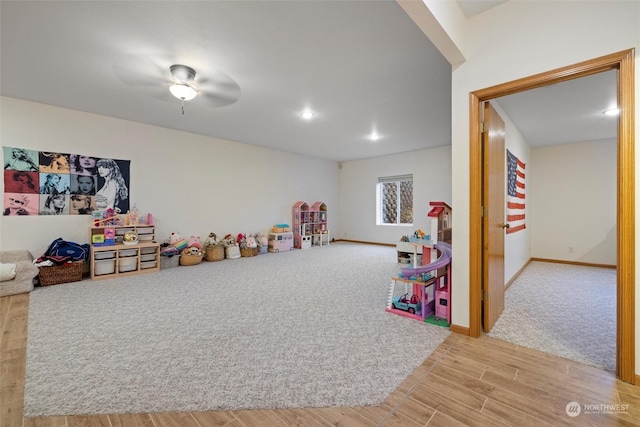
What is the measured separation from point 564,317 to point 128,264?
5.43m

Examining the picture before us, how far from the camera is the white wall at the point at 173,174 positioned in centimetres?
356

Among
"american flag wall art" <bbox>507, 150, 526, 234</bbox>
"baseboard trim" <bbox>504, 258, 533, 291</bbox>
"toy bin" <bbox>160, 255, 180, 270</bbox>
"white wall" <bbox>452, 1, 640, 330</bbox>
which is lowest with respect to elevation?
"baseboard trim" <bbox>504, 258, 533, 291</bbox>

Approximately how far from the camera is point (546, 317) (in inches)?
96.0

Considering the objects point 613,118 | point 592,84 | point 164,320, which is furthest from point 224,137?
point 613,118

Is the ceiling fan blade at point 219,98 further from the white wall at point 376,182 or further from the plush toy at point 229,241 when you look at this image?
the white wall at point 376,182

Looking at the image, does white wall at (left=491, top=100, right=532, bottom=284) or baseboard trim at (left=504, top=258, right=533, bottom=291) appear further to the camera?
baseboard trim at (left=504, top=258, right=533, bottom=291)

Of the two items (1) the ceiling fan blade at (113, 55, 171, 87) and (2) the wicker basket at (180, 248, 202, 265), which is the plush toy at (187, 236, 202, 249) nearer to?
(2) the wicker basket at (180, 248, 202, 265)

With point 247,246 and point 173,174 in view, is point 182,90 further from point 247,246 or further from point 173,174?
point 247,246

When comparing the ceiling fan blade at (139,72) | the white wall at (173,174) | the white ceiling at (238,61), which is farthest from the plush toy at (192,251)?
the ceiling fan blade at (139,72)

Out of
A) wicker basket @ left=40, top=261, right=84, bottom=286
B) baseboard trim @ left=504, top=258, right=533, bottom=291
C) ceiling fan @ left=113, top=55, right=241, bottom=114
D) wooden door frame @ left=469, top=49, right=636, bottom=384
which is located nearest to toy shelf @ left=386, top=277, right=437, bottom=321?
wooden door frame @ left=469, top=49, right=636, bottom=384

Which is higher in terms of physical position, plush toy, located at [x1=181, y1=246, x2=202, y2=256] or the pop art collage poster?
the pop art collage poster

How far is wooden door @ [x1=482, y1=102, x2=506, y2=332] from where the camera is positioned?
7.04 feet

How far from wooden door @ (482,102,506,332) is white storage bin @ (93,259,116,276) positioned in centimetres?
474

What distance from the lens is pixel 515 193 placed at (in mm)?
3717
